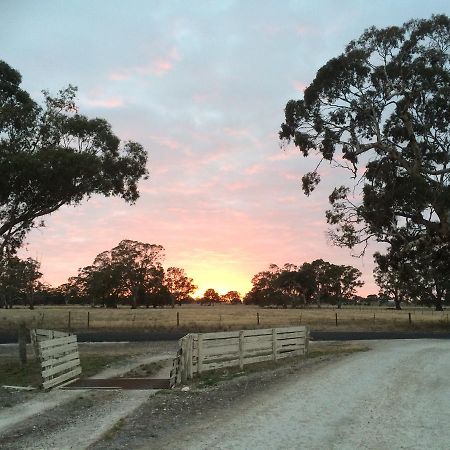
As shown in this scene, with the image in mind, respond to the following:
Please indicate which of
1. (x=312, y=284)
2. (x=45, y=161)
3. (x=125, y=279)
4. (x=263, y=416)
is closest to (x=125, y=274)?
(x=125, y=279)

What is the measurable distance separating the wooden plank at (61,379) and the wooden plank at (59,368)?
15 centimetres

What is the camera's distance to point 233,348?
1666cm

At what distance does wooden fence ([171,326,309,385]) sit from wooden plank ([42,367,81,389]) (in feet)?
10.1

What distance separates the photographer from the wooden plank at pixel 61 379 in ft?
43.3

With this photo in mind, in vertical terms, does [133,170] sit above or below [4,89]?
below

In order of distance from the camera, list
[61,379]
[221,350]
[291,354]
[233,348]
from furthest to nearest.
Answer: [291,354], [233,348], [221,350], [61,379]

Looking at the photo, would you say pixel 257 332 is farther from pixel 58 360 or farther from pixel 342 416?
pixel 342 416

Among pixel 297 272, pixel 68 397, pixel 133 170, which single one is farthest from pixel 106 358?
pixel 297 272

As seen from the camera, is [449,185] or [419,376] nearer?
[419,376]

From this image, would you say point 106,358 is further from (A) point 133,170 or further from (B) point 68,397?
(A) point 133,170

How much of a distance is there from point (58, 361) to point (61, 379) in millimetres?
480

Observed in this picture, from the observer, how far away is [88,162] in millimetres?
28531

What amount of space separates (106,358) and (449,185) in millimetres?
22728

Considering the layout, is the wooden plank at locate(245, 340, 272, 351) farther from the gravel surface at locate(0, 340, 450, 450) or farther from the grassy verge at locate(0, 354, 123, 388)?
the grassy verge at locate(0, 354, 123, 388)
